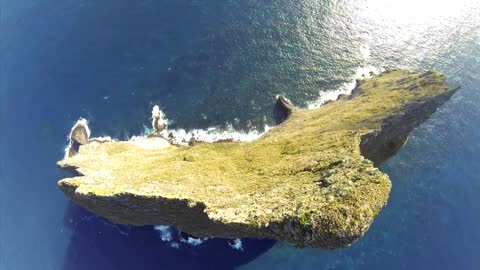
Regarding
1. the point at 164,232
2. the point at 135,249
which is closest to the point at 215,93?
the point at 164,232

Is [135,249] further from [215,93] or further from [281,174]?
[215,93]

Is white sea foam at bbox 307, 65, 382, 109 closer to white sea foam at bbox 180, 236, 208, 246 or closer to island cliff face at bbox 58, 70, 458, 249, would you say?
island cliff face at bbox 58, 70, 458, 249

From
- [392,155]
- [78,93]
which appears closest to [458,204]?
[392,155]

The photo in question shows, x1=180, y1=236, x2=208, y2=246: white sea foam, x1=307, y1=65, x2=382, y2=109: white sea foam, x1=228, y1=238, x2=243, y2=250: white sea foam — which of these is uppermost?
x1=307, y1=65, x2=382, y2=109: white sea foam

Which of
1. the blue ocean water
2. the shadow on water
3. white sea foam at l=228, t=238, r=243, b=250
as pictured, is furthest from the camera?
the blue ocean water

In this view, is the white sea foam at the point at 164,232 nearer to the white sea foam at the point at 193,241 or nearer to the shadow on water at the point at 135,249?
the shadow on water at the point at 135,249

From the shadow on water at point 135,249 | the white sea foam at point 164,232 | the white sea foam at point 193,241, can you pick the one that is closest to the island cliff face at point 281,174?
the white sea foam at point 193,241

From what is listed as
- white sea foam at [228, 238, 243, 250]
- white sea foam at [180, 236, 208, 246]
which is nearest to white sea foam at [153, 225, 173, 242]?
white sea foam at [180, 236, 208, 246]
